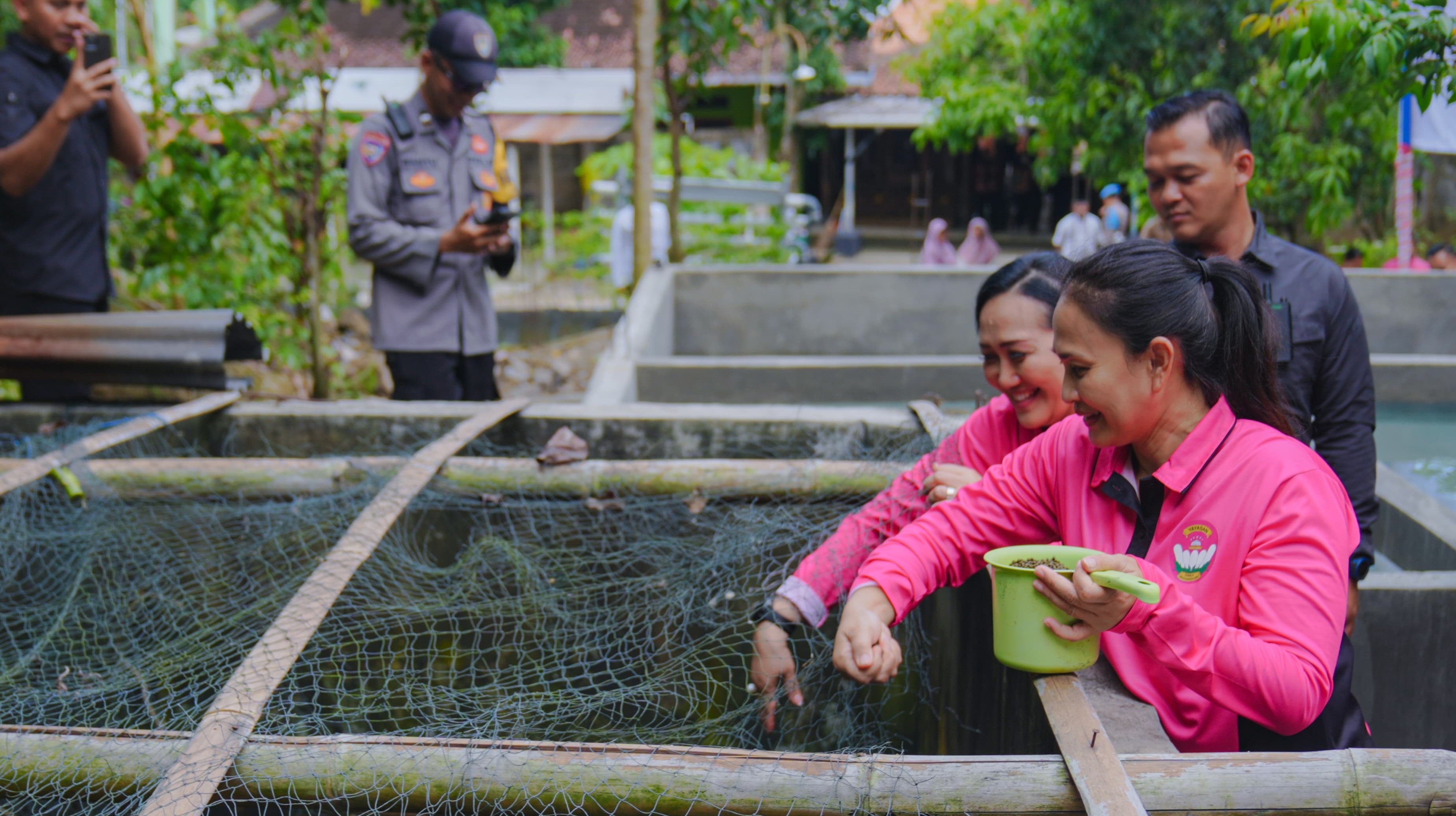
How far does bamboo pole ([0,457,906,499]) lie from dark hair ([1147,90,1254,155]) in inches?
42.8

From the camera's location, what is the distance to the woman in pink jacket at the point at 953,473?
6.57ft

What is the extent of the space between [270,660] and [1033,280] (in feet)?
5.21

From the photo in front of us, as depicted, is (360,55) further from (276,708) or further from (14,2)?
(276,708)

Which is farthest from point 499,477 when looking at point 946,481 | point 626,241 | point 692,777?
point 626,241

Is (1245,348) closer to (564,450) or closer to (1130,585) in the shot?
(1130,585)

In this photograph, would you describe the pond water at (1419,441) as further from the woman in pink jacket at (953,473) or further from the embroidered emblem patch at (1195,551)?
the embroidered emblem patch at (1195,551)

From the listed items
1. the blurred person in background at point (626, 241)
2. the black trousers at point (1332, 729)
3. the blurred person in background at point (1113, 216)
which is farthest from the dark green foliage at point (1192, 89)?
the black trousers at point (1332, 729)

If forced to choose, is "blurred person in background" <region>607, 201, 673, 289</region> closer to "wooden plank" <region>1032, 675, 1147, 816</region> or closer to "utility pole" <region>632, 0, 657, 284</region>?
"utility pole" <region>632, 0, 657, 284</region>

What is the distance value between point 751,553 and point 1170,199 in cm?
126

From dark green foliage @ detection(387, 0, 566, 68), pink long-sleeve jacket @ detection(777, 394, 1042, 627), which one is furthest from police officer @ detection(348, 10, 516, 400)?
dark green foliage @ detection(387, 0, 566, 68)

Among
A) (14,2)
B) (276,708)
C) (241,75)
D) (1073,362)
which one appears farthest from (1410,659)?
(241,75)

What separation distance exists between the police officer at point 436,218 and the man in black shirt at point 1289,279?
2102 millimetres

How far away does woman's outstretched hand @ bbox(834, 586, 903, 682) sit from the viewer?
1.65 meters

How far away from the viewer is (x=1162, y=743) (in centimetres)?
153
